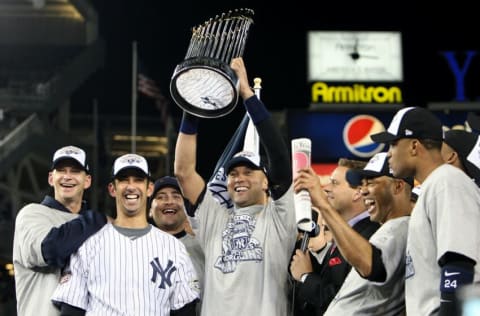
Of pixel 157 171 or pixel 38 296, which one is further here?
pixel 157 171

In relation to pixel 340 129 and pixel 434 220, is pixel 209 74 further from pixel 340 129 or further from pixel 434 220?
pixel 340 129

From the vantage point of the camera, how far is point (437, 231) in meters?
3.09

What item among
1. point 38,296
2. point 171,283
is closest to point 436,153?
point 171,283

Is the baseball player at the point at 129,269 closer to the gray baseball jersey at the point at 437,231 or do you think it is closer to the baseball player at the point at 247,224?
the baseball player at the point at 247,224

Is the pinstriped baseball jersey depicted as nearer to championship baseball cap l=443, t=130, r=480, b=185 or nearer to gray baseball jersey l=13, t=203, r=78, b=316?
gray baseball jersey l=13, t=203, r=78, b=316

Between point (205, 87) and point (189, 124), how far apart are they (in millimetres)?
422

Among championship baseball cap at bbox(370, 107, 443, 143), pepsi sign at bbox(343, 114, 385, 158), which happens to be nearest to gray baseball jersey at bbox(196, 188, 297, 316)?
championship baseball cap at bbox(370, 107, 443, 143)

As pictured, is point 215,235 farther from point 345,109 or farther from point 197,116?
point 345,109

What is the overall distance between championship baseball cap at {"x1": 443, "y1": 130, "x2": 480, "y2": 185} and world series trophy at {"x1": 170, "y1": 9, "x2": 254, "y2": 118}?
97 cm

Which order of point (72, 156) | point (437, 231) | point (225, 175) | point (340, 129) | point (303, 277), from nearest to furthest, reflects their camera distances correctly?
point (437, 231) < point (303, 277) < point (72, 156) < point (225, 175) < point (340, 129)

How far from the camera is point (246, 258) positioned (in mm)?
4016

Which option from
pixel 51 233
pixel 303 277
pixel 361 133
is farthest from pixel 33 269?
pixel 361 133

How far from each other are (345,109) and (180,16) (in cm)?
2038

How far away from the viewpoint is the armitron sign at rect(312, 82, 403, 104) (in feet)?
59.1
